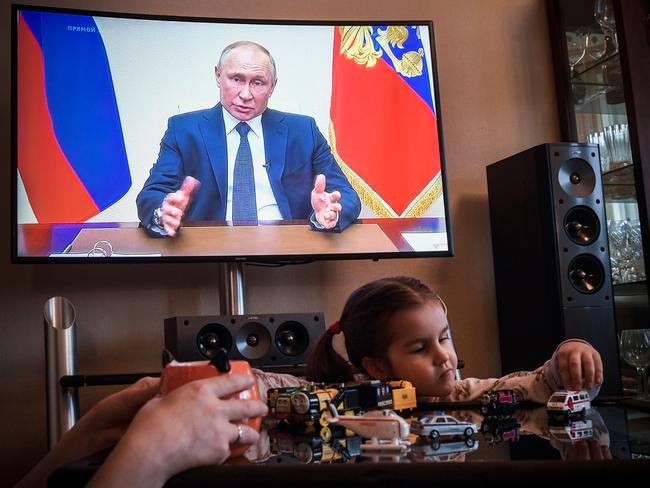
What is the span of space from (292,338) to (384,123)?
74cm

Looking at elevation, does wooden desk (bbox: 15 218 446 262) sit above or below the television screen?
below

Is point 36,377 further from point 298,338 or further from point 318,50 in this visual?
point 318,50

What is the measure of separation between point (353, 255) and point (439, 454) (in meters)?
1.83

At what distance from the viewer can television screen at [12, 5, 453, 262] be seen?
7.32 feet

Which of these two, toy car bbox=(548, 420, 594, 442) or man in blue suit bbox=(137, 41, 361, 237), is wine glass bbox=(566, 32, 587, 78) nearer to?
man in blue suit bbox=(137, 41, 361, 237)

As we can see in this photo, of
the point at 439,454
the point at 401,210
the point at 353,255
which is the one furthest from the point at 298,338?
the point at 439,454

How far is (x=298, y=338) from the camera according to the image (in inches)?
85.6

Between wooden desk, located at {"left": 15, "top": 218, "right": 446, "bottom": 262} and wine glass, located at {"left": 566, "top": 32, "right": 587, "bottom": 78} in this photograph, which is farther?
wine glass, located at {"left": 566, "top": 32, "right": 587, "bottom": 78}

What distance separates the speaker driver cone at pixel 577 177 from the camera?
2.37 metres

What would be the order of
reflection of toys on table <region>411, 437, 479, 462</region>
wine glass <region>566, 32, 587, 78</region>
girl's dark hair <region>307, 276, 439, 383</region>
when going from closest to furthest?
reflection of toys on table <region>411, 437, 479, 462</region> → girl's dark hair <region>307, 276, 439, 383</region> → wine glass <region>566, 32, 587, 78</region>

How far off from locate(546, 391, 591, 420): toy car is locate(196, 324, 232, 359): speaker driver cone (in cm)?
137

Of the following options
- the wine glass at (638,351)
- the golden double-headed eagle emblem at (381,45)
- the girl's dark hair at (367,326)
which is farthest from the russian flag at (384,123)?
the girl's dark hair at (367,326)

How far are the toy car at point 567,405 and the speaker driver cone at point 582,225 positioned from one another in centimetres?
160

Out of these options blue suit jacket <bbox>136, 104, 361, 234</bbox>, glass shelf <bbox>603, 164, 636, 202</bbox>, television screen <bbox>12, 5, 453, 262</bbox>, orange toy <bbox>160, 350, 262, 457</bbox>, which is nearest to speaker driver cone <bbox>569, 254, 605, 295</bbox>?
glass shelf <bbox>603, 164, 636, 202</bbox>
